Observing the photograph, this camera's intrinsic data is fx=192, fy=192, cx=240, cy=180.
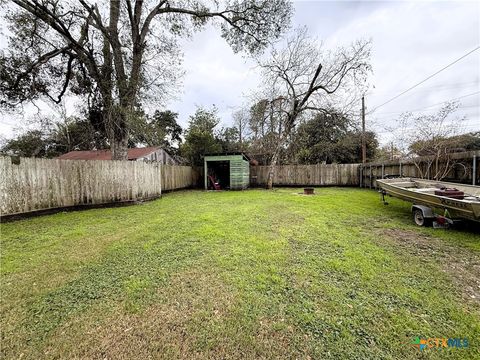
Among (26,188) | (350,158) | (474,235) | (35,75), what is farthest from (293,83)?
(26,188)

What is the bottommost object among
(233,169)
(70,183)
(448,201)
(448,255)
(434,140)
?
(448,255)

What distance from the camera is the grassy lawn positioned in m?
1.41

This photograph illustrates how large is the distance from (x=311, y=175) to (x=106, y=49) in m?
12.5

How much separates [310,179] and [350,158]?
5516 mm

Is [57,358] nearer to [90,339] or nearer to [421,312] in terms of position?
[90,339]

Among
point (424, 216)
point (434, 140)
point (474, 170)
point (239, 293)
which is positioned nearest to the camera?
point (239, 293)

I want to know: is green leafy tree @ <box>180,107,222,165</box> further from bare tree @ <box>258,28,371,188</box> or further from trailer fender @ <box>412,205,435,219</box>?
trailer fender @ <box>412,205,435,219</box>

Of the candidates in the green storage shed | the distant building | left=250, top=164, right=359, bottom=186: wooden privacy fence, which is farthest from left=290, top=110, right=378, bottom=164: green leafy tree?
the distant building

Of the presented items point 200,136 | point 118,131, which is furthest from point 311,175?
point 118,131

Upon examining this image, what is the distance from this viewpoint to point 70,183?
5.84m

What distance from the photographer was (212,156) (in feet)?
39.9

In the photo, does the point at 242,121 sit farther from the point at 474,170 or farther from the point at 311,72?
the point at 474,170

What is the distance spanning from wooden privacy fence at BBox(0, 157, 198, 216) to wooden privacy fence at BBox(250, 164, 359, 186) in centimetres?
757

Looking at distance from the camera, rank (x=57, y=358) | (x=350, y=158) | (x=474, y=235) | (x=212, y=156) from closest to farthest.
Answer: (x=57, y=358) < (x=474, y=235) < (x=212, y=156) < (x=350, y=158)
